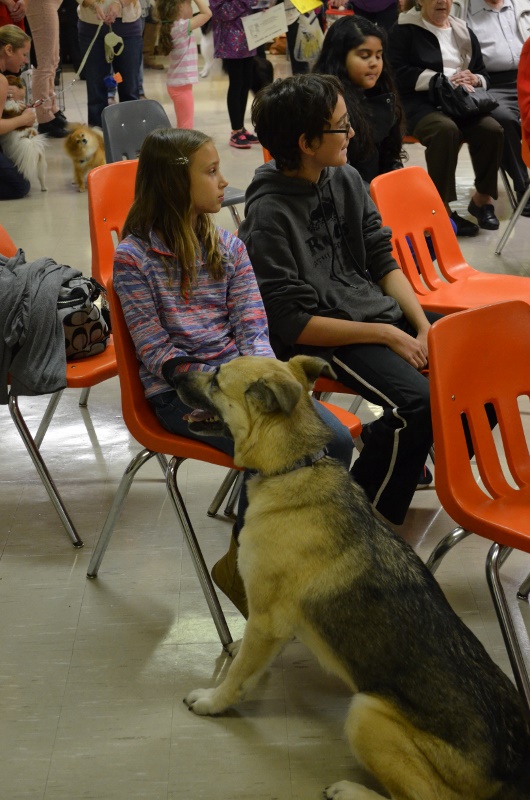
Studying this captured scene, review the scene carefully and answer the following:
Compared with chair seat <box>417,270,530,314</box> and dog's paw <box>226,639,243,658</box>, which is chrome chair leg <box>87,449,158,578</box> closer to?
dog's paw <box>226,639,243,658</box>

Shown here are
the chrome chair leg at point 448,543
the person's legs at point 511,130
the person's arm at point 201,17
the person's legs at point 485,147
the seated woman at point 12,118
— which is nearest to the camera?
the chrome chair leg at point 448,543

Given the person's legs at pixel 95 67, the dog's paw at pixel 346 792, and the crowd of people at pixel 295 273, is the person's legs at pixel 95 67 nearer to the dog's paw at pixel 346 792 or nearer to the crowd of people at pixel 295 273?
the crowd of people at pixel 295 273

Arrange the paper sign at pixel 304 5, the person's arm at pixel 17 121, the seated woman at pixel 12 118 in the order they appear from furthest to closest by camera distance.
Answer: the person's arm at pixel 17 121 < the seated woman at pixel 12 118 < the paper sign at pixel 304 5

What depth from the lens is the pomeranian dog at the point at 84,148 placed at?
664cm

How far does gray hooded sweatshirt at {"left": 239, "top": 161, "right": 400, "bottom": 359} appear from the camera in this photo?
2.85 m

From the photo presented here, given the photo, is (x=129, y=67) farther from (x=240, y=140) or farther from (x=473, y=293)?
(x=473, y=293)

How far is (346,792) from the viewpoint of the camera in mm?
2062

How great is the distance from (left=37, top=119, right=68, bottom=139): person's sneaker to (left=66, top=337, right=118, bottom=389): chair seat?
18.5 feet

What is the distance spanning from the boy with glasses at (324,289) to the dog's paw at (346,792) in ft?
2.98

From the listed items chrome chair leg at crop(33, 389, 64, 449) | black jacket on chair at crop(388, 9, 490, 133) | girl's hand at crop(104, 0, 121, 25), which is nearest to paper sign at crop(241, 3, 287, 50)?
black jacket on chair at crop(388, 9, 490, 133)

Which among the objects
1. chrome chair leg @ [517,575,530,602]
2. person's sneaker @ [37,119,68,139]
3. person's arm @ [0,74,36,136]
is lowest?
chrome chair leg @ [517,575,530,602]

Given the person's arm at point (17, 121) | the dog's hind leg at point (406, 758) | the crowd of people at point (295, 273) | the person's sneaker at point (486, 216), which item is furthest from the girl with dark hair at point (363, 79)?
the person's arm at point (17, 121)

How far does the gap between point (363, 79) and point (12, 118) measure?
146 inches

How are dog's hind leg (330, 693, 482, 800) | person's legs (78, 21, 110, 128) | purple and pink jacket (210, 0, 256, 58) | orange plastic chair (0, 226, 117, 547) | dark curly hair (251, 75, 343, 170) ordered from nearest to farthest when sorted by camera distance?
dog's hind leg (330, 693, 482, 800) → dark curly hair (251, 75, 343, 170) → orange plastic chair (0, 226, 117, 547) → person's legs (78, 21, 110, 128) → purple and pink jacket (210, 0, 256, 58)
